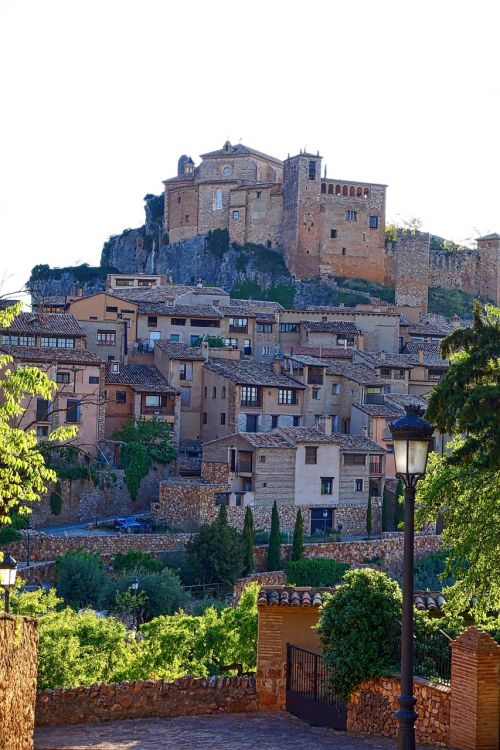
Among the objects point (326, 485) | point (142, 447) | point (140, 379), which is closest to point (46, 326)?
point (140, 379)

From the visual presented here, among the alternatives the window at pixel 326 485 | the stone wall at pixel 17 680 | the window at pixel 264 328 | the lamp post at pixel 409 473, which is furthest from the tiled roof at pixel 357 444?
the lamp post at pixel 409 473

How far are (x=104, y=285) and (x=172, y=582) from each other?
5219 centimetres

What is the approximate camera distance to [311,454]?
196 feet

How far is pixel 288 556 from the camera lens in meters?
54.8

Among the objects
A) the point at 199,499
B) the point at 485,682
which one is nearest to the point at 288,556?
the point at 199,499

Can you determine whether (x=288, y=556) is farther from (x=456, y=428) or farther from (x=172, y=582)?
(x=456, y=428)

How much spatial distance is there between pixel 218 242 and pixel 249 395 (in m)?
31.8

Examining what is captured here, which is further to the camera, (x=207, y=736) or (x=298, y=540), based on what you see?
(x=298, y=540)

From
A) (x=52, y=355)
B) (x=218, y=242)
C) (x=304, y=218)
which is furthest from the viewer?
(x=218, y=242)

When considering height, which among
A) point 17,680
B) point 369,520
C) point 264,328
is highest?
point 264,328

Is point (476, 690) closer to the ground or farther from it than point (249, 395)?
closer to the ground

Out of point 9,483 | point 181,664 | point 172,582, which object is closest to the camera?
point 9,483

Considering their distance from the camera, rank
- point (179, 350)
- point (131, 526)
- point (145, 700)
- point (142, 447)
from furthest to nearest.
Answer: point (179, 350), point (142, 447), point (131, 526), point (145, 700)

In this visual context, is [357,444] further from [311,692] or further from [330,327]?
[311,692]
